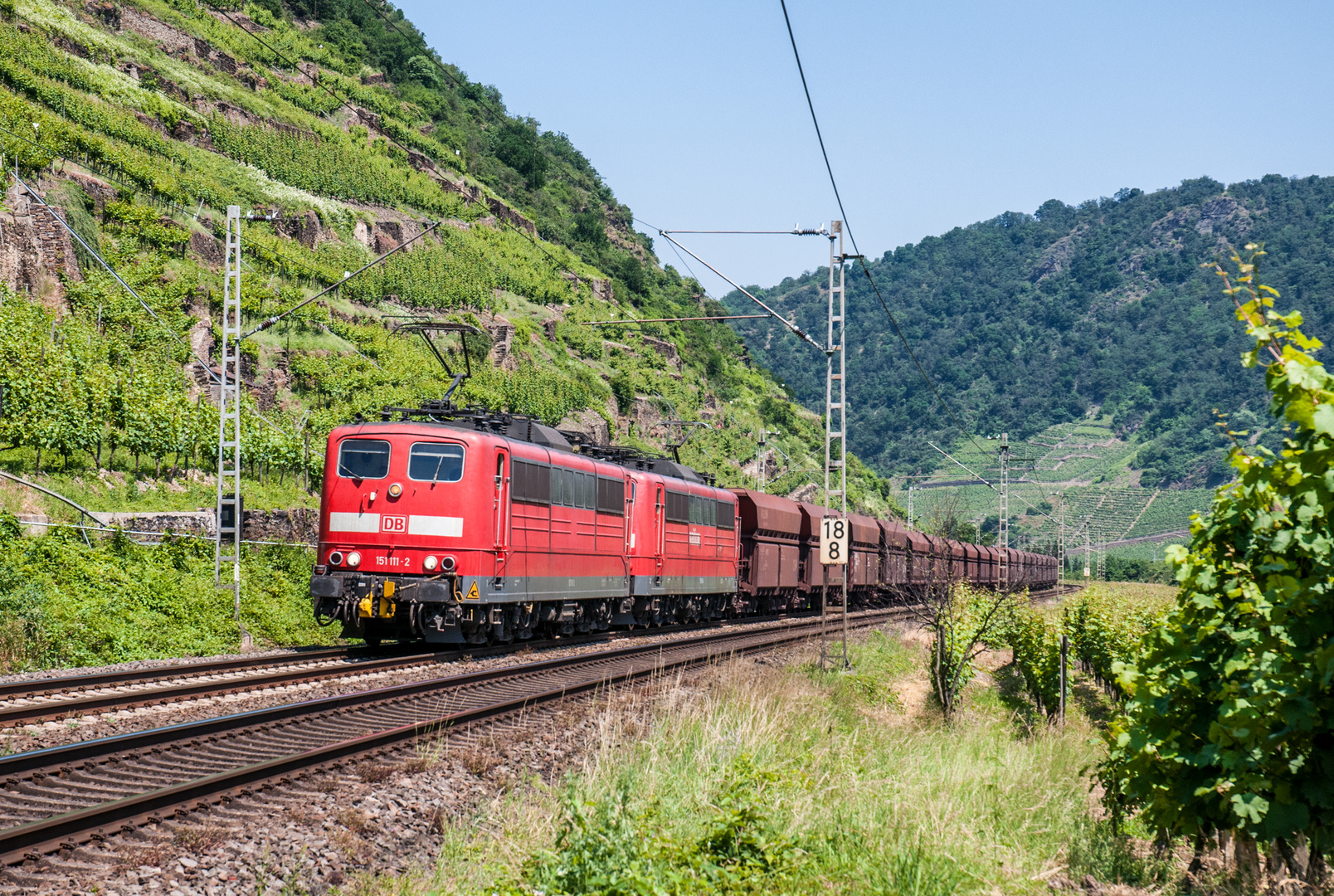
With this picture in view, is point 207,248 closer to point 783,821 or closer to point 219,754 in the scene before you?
point 219,754

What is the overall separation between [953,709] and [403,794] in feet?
41.0

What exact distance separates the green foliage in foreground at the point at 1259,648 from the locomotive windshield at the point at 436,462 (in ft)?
41.9

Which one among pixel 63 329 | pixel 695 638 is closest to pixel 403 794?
pixel 695 638

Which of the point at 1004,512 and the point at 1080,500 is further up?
the point at 1080,500

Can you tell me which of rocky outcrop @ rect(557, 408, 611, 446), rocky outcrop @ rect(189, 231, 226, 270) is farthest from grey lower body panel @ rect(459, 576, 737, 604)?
rocky outcrop @ rect(557, 408, 611, 446)

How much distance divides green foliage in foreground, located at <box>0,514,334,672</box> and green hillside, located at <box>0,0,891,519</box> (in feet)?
15.9

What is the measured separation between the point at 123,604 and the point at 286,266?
4024cm

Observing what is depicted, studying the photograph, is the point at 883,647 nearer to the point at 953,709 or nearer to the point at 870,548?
the point at 953,709

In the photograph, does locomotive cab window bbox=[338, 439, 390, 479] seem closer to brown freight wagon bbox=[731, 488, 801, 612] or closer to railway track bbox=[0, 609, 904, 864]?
railway track bbox=[0, 609, 904, 864]

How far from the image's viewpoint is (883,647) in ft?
90.1

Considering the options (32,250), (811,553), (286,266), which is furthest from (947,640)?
(286,266)

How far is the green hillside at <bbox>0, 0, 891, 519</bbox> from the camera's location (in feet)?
111

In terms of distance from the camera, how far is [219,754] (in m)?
9.90

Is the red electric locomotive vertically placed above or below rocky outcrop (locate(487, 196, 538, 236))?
below
